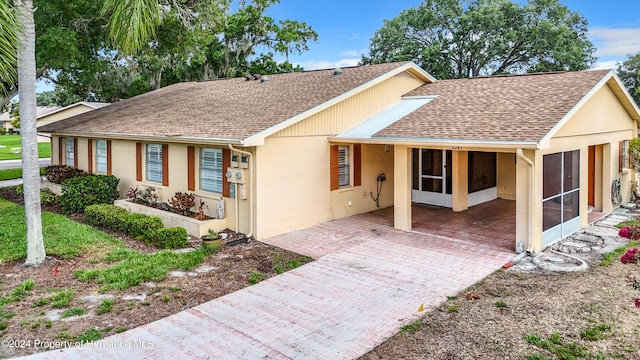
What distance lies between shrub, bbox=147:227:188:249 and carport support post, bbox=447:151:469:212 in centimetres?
777

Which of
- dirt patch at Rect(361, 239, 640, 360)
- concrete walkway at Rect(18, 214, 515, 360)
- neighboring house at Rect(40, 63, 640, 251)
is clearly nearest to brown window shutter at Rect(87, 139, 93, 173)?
neighboring house at Rect(40, 63, 640, 251)

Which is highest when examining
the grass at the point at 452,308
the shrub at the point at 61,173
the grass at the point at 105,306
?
the shrub at the point at 61,173

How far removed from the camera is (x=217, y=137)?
33.6ft

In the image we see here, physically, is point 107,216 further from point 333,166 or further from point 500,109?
point 500,109

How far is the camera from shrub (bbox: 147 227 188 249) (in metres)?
9.76

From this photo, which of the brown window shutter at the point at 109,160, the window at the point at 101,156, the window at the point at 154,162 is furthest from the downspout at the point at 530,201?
the window at the point at 101,156

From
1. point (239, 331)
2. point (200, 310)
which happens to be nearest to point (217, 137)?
point (200, 310)

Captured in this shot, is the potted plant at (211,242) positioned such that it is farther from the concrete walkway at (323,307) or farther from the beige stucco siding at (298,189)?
the concrete walkway at (323,307)

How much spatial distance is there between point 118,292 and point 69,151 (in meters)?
→ 12.9

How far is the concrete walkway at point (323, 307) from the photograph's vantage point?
5473 millimetres

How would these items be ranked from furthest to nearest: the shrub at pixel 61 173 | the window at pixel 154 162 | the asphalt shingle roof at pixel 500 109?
the shrub at pixel 61 173
the window at pixel 154 162
the asphalt shingle roof at pixel 500 109

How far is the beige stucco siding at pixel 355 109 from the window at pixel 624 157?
6.54 metres

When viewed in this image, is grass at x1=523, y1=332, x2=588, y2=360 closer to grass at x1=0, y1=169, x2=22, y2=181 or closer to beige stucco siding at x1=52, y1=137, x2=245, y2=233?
beige stucco siding at x1=52, y1=137, x2=245, y2=233

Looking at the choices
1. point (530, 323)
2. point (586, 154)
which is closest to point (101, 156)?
point (530, 323)
